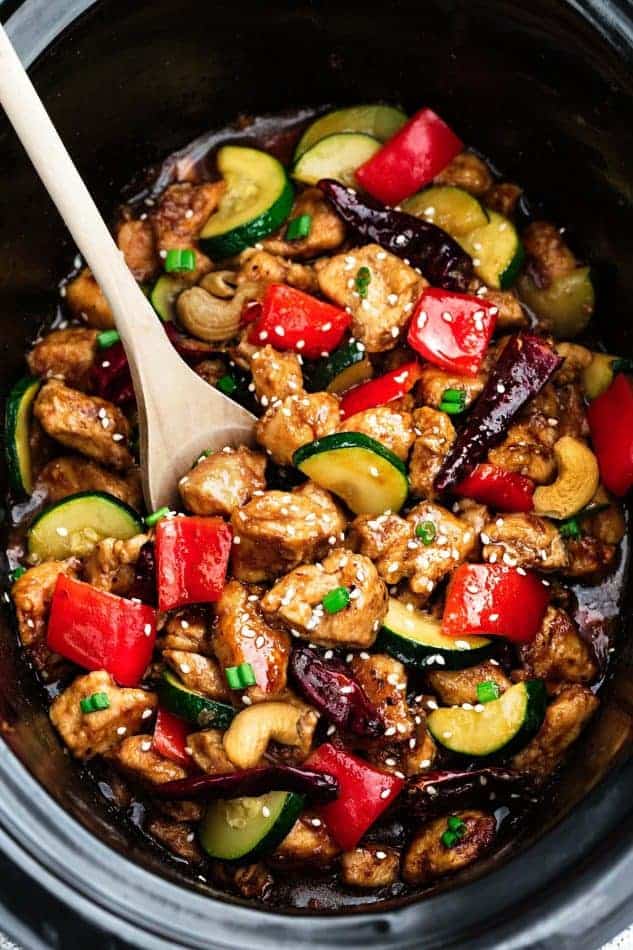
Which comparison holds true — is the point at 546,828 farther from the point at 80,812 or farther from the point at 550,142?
the point at 550,142

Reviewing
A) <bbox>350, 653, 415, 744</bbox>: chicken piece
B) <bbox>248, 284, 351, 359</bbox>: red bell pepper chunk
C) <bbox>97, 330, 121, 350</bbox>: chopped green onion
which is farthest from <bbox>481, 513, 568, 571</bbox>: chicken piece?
<bbox>97, 330, 121, 350</bbox>: chopped green onion

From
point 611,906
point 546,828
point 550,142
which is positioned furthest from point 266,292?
point 611,906

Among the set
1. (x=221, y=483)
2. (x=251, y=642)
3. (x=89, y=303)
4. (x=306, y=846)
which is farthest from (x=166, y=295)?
(x=306, y=846)

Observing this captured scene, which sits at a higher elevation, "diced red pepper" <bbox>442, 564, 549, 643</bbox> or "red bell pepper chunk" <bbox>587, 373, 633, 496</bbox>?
"red bell pepper chunk" <bbox>587, 373, 633, 496</bbox>

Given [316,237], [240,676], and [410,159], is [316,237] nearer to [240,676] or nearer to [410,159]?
[410,159]

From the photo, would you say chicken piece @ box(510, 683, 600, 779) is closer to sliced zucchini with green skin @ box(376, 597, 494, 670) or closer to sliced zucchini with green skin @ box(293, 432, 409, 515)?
sliced zucchini with green skin @ box(376, 597, 494, 670)
